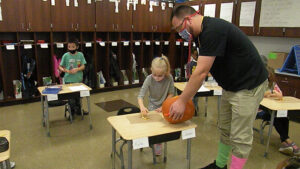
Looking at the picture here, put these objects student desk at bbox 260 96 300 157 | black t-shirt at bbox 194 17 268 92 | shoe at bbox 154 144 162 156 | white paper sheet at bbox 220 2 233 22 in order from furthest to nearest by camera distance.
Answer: white paper sheet at bbox 220 2 233 22
shoe at bbox 154 144 162 156
student desk at bbox 260 96 300 157
black t-shirt at bbox 194 17 268 92

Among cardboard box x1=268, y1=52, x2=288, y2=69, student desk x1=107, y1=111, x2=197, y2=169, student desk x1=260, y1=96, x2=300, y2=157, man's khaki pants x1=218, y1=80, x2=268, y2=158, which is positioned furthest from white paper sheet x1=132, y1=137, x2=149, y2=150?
cardboard box x1=268, y1=52, x2=288, y2=69

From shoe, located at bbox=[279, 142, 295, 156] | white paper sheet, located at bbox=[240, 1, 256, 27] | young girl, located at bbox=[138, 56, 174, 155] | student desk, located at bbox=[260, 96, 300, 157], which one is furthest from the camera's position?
white paper sheet, located at bbox=[240, 1, 256, 27]

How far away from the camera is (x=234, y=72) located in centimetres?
167

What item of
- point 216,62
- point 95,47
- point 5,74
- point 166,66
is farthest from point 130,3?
point 216,62

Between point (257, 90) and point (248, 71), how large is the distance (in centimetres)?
15

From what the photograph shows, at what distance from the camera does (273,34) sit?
4730 mm

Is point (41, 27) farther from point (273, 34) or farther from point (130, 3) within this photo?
point (273, 34)

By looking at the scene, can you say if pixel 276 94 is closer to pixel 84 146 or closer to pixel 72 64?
pixel 84 146

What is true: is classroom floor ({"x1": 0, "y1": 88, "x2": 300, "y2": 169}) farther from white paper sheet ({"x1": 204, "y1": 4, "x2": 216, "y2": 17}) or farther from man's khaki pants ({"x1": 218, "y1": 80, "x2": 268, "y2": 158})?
white paper sheet ({"x1": 204, "y1": 4, "x2": 216, "y2": 17})

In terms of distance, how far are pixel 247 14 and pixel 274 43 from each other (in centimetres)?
84

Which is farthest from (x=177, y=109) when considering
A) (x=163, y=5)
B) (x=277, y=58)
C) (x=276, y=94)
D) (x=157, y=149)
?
(x=163, y=5)

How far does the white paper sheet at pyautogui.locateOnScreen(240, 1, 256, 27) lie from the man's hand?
13.6 feet

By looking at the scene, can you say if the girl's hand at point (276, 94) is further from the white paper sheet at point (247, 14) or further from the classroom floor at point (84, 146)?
the white paper sheet at point (247, 14)

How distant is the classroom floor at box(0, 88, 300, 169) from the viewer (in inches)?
104
